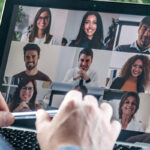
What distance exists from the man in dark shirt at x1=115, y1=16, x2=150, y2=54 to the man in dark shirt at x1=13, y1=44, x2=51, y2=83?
166 millimetres

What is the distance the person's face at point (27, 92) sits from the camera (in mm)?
578

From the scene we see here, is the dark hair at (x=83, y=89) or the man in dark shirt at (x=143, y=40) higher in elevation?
the man in dark shirt at (x=143, y=40)

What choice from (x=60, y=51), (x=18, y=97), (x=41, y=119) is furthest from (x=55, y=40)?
(x=41, y=119)

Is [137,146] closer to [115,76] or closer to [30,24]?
[115,76]

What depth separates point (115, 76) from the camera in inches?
21.7

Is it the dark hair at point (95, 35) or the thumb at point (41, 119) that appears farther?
the dark hair at point (95, 35)

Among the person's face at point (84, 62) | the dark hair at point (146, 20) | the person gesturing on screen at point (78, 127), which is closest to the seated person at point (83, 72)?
the person's face at point (84, 62)

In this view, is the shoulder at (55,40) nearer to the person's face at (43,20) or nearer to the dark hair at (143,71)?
the person's face at (43,20)

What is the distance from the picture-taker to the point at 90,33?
0.57 meters

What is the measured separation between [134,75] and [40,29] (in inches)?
7.7

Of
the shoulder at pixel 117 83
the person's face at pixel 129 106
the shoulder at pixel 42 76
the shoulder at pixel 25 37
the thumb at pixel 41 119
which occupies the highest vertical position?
the shoulder at pixel 25 37

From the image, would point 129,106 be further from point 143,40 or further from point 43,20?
point 43,20

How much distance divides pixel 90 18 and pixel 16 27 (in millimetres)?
143

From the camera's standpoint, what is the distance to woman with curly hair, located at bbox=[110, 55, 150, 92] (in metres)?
0.54
